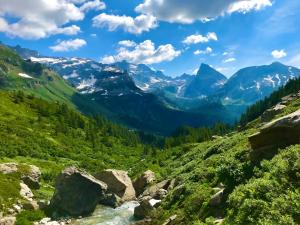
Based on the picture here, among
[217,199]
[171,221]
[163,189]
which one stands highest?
[217,199]

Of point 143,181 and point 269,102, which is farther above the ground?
point 269,102

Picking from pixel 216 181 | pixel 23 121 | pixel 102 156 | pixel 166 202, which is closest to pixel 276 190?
pixel 216 181

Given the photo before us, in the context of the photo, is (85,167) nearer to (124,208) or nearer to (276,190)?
(124,208)

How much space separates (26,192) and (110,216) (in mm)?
15032

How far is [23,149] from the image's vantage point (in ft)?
327

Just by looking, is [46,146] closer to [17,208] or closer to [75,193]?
[75,193]

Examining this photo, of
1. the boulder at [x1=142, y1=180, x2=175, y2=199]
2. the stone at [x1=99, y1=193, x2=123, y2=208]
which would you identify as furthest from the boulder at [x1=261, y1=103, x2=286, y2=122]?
the stone at [x1=99, y1=193, x2=123, y2=208]

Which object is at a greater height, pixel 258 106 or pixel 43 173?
pixel 258 106

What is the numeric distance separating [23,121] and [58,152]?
35.2 metres

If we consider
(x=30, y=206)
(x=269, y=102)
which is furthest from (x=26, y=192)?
(x=269, y=102)

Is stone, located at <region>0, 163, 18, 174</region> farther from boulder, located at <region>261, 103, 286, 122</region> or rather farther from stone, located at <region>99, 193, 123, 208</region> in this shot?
boulder, located at <region>261, 103, 286, 122</region>

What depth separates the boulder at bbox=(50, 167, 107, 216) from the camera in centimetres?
5166

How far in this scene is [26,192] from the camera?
55.9 m

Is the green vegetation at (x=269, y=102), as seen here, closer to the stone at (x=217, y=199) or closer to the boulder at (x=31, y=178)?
the boulder at (x=31, y=178)
